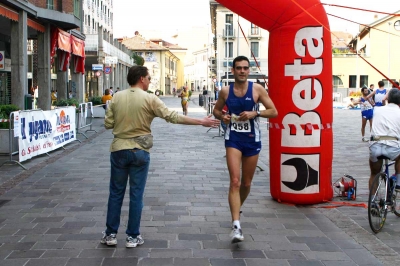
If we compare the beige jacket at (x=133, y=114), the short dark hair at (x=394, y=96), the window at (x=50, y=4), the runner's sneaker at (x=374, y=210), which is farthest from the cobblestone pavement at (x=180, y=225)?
the window at (x=50, y=4)

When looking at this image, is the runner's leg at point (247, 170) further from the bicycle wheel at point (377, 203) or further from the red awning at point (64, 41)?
the red awning at point (64, 41)

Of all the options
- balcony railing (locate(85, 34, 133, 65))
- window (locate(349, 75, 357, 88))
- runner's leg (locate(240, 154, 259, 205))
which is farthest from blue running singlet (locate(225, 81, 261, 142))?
window (locate(349, 75, 357, 88))

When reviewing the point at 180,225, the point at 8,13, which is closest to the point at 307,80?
the point at 180,225

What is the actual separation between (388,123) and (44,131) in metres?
8.78

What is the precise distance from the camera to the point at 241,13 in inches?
287

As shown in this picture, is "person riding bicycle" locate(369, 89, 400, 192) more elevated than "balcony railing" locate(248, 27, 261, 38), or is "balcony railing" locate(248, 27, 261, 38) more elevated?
"balcony railing" locate(248, 27, 261, 38)

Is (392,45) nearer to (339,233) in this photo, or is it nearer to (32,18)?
(32,18)

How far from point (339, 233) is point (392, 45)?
65.3m

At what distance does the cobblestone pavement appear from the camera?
5035 mm

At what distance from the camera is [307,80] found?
23.7 feet

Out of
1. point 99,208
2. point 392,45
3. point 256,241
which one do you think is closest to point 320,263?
point 256,241

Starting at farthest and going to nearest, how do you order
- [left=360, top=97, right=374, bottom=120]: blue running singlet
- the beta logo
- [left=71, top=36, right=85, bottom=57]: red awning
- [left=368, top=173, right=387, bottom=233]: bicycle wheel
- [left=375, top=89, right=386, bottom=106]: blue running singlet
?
[left=71, top=36, right=85, bottom=57]: red awning < [left=375, top=89, right=386, bottom=106]: blue running singlet < [left=360, top=97, right=374, bottom=120]: blue running singlet < the beta logo < [left=368, top=173, right=387, bottom=233]: bicycle wheel

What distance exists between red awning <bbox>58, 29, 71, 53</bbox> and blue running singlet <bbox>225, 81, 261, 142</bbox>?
2015 cm

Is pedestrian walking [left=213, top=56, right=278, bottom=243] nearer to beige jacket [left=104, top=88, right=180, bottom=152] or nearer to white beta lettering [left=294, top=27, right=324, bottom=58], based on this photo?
beige jacket [left=104, top=88, right=180, bottom=152]
